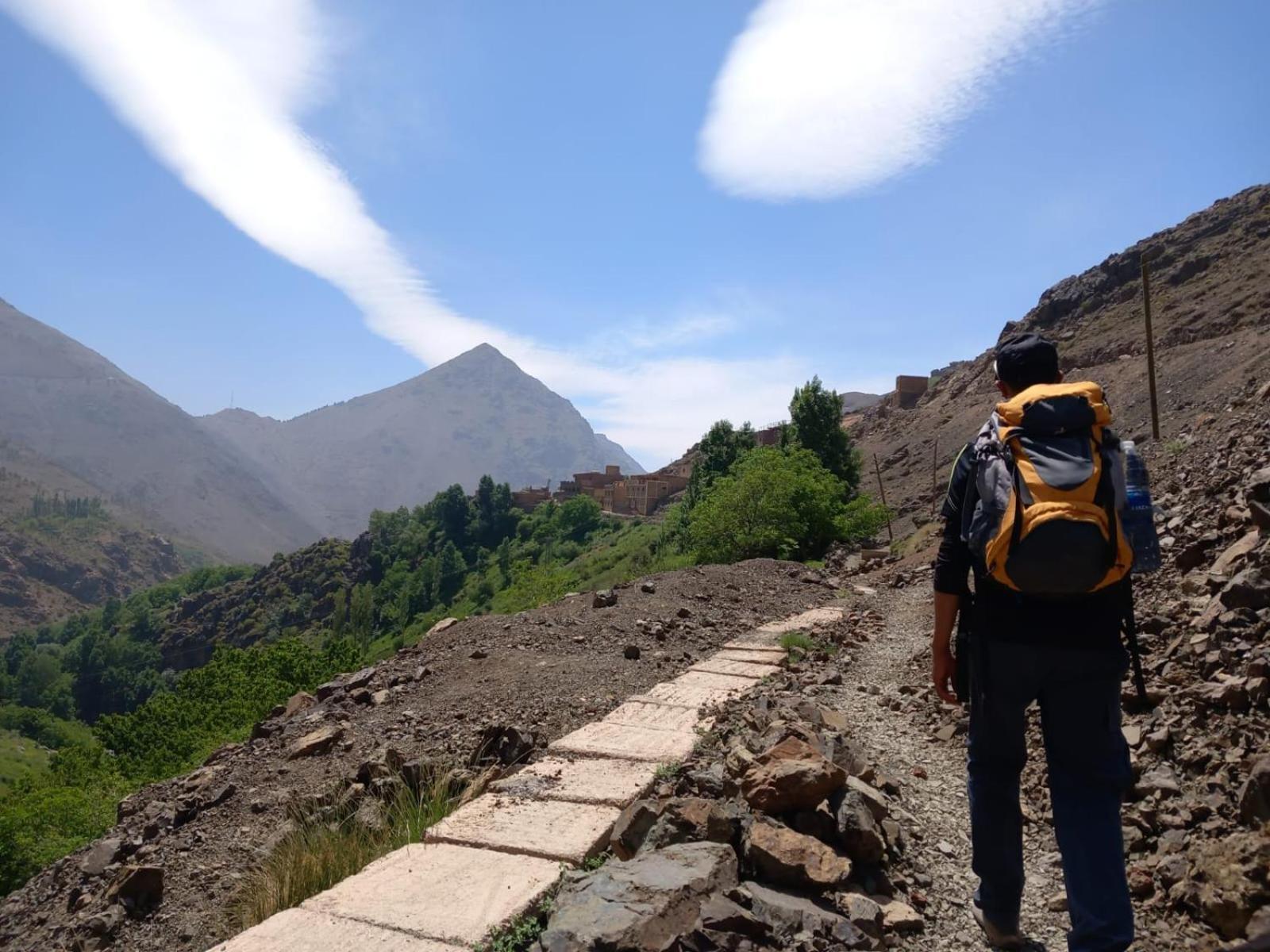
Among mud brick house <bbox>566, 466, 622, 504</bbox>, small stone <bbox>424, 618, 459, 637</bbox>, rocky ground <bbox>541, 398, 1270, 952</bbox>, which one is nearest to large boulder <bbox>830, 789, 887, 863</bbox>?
rocky ground <bbox>541, 398, 1270, 952</bbox>

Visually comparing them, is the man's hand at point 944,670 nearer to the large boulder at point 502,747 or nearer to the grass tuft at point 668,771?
the grass tuft at point 668,771

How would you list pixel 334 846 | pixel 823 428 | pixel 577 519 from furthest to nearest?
pixel 577 519, pixel 823 428, pixel 334 846

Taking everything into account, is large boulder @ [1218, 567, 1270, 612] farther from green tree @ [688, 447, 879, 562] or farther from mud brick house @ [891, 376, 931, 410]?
mud brick house @ [891, 376, 931, 410]

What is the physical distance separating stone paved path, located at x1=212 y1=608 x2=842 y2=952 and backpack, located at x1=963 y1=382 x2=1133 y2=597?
1870 mm

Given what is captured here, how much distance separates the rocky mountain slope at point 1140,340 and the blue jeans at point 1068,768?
73.7ft

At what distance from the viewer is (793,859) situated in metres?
2.52

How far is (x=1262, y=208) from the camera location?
43.5 m

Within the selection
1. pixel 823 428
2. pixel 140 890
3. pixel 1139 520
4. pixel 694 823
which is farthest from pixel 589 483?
pixel 1139 520

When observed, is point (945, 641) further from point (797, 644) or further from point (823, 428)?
point (823, 428)

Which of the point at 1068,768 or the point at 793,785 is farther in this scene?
the point at 793,785

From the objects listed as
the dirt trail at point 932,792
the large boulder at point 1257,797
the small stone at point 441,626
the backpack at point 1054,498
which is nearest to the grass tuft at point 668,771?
the dirt trail at point 932,792

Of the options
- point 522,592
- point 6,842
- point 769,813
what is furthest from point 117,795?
point 769,813

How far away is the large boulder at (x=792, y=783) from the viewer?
2791 mm

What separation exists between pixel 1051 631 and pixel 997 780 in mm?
527
